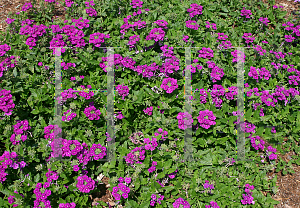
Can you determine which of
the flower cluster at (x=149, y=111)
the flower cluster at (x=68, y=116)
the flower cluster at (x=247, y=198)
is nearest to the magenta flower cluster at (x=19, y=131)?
the flower cluster at (x=68, y=116)

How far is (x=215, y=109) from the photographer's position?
5277 mm

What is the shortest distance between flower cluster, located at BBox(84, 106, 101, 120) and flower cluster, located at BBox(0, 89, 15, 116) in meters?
1.39

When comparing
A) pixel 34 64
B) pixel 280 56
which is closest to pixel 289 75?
pixel 280 56

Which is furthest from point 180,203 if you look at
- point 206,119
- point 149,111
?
point 149,111

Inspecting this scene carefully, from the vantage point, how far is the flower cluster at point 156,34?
19.5ft

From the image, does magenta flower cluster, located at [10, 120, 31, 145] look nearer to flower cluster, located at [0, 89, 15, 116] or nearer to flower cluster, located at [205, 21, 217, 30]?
flower cluster, located at [0, 89, 15, 116]

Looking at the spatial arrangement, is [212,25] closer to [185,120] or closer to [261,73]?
[261,73]

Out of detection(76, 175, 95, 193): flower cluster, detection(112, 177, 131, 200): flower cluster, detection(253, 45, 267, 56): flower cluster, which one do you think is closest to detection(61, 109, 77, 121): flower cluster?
detection(76, 175, 95, 193): flower cluster

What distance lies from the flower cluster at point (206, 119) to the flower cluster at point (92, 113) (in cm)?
210

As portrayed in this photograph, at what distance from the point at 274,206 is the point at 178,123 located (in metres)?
2.58

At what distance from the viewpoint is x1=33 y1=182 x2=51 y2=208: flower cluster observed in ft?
13.2

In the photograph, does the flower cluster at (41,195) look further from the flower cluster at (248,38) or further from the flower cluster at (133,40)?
the flower cluster at (248,38)

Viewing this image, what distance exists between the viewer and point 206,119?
494 cm

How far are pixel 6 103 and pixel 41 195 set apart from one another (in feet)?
6.35
